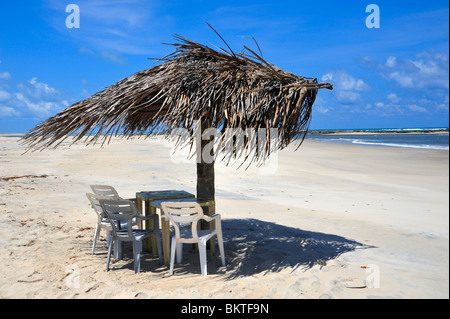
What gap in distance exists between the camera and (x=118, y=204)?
4371 millimetres

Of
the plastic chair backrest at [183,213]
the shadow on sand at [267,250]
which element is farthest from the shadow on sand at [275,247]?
the plastic chair backrest at [183,213]

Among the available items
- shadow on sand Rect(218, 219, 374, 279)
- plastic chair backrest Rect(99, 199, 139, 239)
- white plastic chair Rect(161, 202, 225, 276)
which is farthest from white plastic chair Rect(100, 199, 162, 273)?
shadow on sand Rect(218, 219, 374, 279)

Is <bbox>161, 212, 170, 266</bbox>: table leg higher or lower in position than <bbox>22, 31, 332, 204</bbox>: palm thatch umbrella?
lower

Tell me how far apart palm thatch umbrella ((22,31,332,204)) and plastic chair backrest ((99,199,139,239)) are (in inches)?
30.7

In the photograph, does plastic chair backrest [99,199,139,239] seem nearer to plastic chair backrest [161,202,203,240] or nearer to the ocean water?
plastic chair backrest [161,202,203,240]

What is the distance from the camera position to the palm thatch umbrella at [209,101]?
410cm

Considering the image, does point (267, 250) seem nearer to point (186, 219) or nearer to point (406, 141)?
point (186, 219)

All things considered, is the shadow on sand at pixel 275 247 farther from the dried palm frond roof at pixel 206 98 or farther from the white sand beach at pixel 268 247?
the dried palm frond roof at pixel 206 98

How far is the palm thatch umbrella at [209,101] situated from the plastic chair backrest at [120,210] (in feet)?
2.56

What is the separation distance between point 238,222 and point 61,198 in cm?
446

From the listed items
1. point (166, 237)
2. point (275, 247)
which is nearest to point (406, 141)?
point (275, 247)

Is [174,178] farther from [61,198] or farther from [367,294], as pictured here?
A: [367,294]

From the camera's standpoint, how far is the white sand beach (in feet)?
12.6
